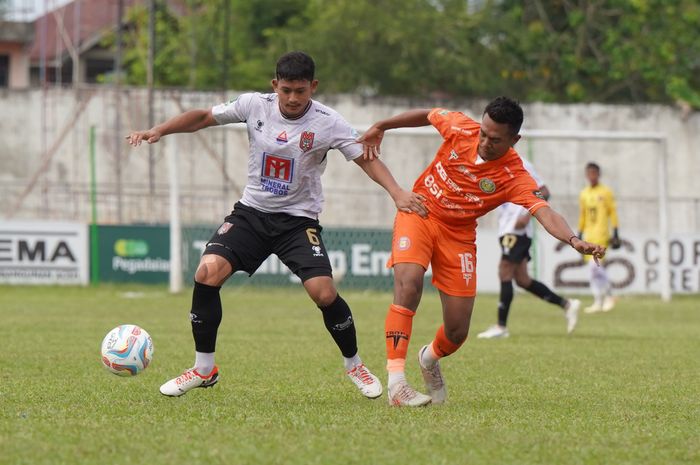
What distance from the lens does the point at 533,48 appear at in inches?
1426

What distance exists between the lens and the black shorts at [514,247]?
14180 mm

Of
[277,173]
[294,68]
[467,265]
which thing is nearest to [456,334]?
[467,265]

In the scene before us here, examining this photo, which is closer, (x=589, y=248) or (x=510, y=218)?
(x=589, y=248)

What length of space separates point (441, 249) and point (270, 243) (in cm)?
107

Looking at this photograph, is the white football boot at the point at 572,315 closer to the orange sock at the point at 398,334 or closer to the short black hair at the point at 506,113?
the orange sock at the point at 398,334

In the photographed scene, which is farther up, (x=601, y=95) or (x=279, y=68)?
(x=601, y=95)

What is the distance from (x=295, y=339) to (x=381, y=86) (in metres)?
24.1

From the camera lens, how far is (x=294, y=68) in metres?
7.45

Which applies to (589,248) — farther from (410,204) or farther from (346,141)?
(346,141)

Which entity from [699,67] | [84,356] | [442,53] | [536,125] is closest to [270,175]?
[84,356]

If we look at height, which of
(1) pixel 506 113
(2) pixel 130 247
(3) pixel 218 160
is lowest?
(2) pixel 130 247

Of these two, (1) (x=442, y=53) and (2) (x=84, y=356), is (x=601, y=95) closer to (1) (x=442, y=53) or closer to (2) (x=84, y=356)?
(1) (x=442, y=53)

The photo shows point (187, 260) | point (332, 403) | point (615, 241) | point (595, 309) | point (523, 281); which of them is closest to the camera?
point (332, 403)

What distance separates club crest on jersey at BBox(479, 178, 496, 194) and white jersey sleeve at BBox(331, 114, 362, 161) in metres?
0.79
